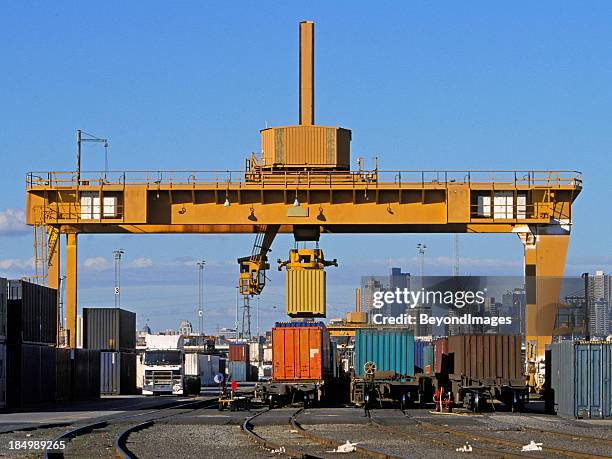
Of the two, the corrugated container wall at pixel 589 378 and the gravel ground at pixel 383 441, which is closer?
the gravel ground at pixel 383 441

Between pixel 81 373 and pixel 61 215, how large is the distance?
42.4ft

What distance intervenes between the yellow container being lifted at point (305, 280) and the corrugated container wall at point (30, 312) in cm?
1053

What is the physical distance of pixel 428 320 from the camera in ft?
237

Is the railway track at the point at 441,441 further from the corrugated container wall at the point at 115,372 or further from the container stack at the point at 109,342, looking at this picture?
the container stack at the point at 109,342

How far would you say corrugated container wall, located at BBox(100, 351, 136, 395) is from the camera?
68.9 metres

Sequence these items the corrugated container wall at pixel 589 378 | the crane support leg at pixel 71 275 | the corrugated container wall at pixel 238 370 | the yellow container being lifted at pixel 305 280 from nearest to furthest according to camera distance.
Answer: the corrugated container wall at pixel 589 378 < the crane support leg at pixel 71 275 < the yellow container being lifted at pixel 305 280 < the corrugated container wall at pixel 238 370

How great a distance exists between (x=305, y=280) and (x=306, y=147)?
5.92 m

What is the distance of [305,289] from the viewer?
5291cm

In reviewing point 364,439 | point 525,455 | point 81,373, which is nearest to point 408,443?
point 364,439

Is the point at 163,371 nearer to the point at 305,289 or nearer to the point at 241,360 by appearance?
the point at 305,289

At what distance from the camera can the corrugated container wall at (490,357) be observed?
43.8 metres

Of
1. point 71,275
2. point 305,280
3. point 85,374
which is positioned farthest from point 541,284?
point 85,374

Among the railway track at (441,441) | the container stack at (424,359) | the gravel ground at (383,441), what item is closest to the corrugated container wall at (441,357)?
the container stack at (424,359)

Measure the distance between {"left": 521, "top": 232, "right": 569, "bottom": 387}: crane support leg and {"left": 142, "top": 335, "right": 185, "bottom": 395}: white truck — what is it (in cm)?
2069
